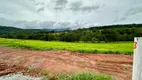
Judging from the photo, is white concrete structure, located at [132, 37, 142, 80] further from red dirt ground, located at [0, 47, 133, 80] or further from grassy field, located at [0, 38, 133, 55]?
grassy field, located at [0, 38, 133, 55]

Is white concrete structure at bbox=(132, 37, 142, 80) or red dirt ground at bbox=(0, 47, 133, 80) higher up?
white concrete structure at bbox=(132, 37, 142, 80)

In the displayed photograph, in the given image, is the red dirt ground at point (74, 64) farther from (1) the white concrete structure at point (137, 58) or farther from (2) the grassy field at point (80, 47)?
(1) the white concrete structure at point (137, 58)

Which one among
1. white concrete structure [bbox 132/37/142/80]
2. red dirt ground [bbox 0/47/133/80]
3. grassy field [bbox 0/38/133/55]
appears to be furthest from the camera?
grassy field [bbox 0/38/133/55]

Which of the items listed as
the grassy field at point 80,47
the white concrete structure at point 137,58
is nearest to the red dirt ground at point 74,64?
the grassy field at point 80,47

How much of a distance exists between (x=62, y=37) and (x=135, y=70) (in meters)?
40.5

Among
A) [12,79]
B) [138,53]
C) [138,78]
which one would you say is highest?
[138,53]

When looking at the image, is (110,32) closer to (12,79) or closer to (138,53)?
(12,79)

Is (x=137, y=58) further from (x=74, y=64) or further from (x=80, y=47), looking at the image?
(x=80, y=47)

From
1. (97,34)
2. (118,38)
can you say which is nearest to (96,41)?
(97,34)

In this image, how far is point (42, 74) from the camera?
36.2ft

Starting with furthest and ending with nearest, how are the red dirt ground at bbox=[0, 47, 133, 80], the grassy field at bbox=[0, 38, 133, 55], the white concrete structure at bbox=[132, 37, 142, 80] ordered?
the grassy field at bbox=[0, 38, 133, 55], the red dirt ground at bbox=[0, 47, 133, 80], the white concrete structure at bbox=[132, 37, 142, 80]

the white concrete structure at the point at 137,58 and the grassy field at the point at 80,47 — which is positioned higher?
the white concrete structure at the point at 137,58

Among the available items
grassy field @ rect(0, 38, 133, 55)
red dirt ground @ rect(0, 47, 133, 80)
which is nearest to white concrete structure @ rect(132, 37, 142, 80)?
red dirt ground @ rect(0, 47, 133, 80)

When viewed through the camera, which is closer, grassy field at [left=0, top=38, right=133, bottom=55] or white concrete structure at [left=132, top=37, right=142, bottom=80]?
white concrete structure at [left=132, top=37, right=142, bottom=80]
